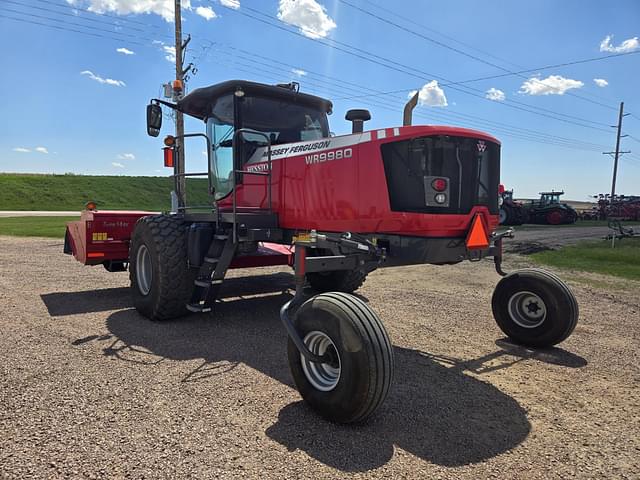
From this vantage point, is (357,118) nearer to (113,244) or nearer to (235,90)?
(235,90)

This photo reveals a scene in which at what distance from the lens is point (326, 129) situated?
5.98m

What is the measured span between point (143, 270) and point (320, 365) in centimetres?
356

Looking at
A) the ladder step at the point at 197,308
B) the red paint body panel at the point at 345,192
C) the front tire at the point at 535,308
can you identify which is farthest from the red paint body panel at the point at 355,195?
the ladder step at the point at 197,308

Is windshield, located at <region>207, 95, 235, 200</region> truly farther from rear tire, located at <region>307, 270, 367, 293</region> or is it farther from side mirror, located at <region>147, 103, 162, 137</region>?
rear tire, located at <region>307, 270, 367, 293</region>

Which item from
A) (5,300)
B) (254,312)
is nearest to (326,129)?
(254,312)

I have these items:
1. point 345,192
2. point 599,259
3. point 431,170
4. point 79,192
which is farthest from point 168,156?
point 79,192

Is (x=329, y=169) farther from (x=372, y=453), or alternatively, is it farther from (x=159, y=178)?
(x=159, y=178)

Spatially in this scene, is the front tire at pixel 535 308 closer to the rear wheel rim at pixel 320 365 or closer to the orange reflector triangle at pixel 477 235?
the orange reflector triangle at pixel 477 235

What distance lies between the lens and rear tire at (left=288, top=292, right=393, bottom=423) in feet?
9.20

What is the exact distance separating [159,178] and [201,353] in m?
50.7

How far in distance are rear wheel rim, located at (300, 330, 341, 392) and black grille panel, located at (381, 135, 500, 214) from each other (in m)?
1.31

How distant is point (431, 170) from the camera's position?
373cm

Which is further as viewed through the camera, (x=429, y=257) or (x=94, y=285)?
(x=94, y=285)

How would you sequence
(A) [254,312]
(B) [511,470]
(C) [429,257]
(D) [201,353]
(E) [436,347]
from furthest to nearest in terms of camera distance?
(A) [254,312] < (E) [436,347] < (D) [201,353] < (C) [429,257] < (B) [511,470]
